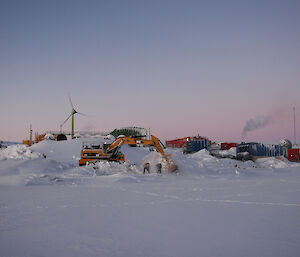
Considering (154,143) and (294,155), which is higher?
(154,143)

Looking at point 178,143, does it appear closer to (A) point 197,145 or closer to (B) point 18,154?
(A) point 197,145

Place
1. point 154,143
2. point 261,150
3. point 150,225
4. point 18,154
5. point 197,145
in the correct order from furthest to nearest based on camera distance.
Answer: point 197,145 < point 261,150 < point 18,154 < point 154,143 < point 150,225

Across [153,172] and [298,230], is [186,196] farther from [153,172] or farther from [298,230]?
[153,172]

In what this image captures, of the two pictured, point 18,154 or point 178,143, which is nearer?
point 18,154

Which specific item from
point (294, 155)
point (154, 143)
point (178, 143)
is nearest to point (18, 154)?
point (154, 143)

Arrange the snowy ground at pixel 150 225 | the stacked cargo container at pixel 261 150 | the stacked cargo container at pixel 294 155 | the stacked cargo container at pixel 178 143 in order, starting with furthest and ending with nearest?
the stacked cargo container at pixel 178 143 < the stacked cargo container at pixel 261 150 < the stacked cargo container at pixel 294 155 < the snowy ground at pixel 150 225

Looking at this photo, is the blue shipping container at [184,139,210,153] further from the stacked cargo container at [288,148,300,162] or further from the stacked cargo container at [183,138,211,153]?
the stacked cargo container at [288,148,300,162]

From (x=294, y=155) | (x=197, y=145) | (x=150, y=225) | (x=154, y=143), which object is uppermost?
(x=154, y=143)

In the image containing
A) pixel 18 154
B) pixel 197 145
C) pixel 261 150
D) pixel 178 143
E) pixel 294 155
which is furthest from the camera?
pixel 178 143

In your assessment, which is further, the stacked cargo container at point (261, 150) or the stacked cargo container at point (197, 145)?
the stacked cargo container at point (197, 145)

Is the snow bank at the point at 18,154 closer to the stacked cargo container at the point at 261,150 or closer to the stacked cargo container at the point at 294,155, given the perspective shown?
the stacked cargo container at the point at 261,150

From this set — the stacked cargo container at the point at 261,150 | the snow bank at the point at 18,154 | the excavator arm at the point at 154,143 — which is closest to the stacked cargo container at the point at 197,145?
the stacked cargo container at the point at 261,150

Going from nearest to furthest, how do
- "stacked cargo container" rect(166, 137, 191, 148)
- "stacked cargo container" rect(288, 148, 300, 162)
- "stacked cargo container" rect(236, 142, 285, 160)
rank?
1. "stacked cargo container" rect(288, 148, 300, 162)
2. "stacked cargo container" rect(236, 142, 285, 160)
3. "stacked cargo container" rect(166, 137, 191, 148)

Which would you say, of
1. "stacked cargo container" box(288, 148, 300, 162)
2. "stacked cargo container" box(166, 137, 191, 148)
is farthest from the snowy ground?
"stacked cargo container" box(166, 137, 191, 148)
